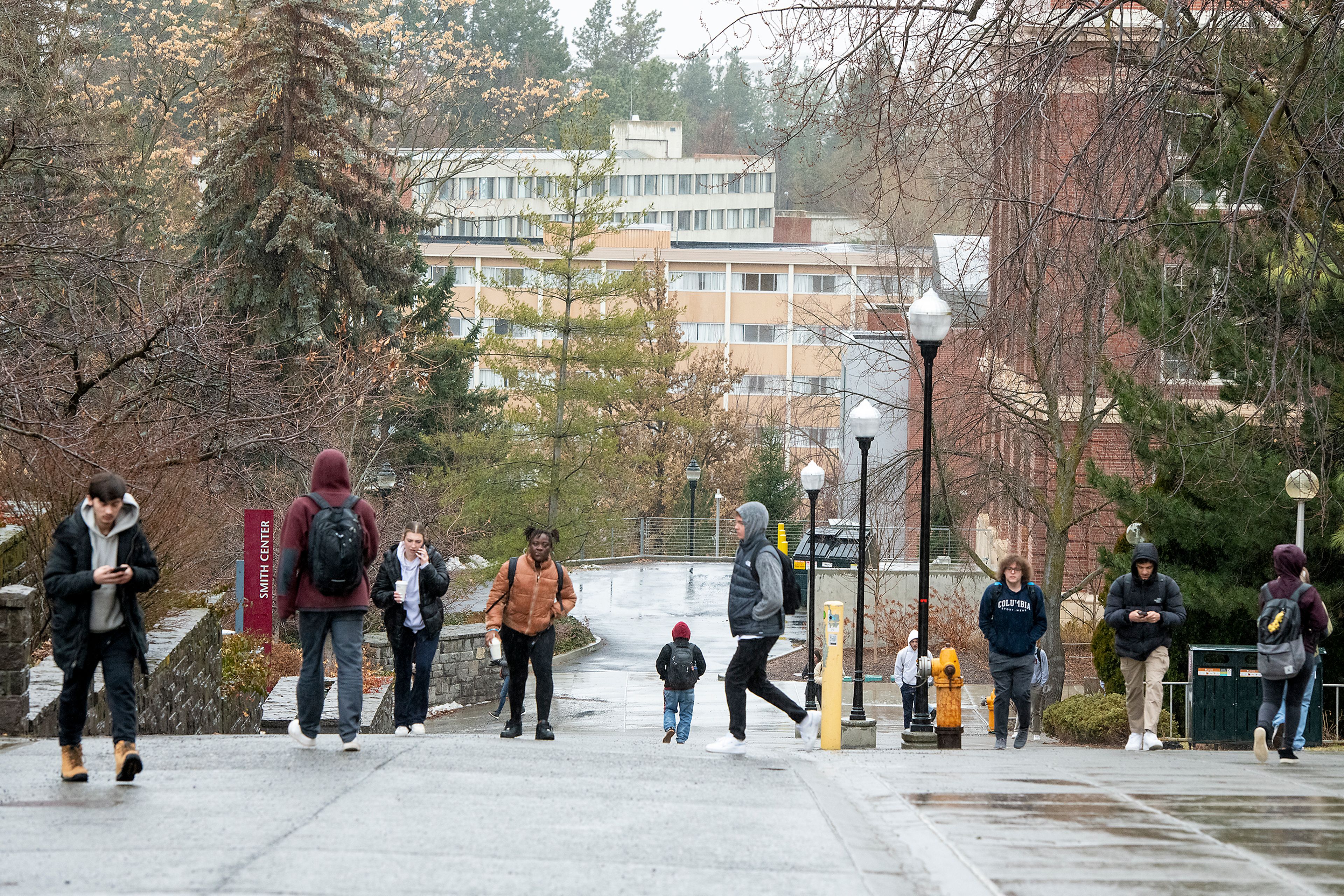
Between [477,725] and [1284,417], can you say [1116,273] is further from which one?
[477,725]

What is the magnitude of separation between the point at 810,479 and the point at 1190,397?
8.03 metres

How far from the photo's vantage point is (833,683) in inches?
432

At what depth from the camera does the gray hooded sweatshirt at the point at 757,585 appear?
9.73 meters

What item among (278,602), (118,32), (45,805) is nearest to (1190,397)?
(278,602)

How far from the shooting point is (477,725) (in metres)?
21.9

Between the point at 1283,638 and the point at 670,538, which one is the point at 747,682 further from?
the point at 670,538

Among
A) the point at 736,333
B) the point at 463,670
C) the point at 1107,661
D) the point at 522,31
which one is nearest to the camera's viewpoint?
the point at 1107,661

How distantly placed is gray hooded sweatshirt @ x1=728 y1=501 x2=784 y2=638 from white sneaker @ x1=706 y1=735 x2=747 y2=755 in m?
0.86

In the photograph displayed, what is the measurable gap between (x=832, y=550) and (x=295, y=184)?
1672cm

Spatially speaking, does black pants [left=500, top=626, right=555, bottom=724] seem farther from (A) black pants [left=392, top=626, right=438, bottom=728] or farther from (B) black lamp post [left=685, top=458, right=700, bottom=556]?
(B) black lamp post [left=685, top=458, right=700, bottom=556]

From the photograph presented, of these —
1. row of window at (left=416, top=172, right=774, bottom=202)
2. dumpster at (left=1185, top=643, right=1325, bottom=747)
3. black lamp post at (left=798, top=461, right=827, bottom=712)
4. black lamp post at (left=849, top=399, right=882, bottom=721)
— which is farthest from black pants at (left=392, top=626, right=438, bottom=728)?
row of window at (left=416, top=172, right=774, bottom=202)

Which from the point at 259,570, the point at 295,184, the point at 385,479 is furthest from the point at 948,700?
the point at 295,184

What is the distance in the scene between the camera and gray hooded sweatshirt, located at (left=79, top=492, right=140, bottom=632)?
7.26 meters

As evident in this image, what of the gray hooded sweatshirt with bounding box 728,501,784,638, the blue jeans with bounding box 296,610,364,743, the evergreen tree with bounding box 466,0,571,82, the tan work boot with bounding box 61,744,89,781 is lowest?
the tan work boot with bounding box 61,744,89,781
